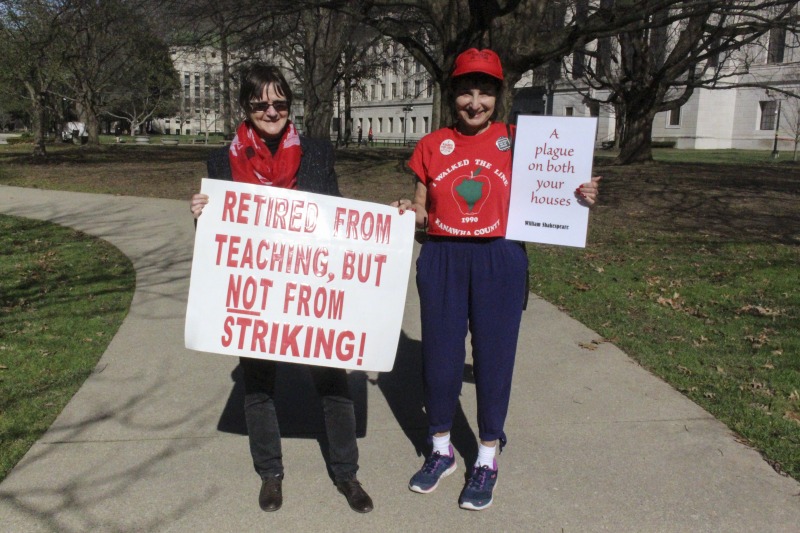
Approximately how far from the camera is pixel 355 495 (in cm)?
348

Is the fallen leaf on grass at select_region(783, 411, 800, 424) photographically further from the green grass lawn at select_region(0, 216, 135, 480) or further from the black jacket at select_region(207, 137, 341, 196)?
the green grass lawn at select_region(0, 216, 135, 480)

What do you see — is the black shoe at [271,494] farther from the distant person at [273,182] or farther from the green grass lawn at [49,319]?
the green grass lawn at [49,319]

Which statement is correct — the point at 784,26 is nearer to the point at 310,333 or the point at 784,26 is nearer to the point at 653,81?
the point at 653,81

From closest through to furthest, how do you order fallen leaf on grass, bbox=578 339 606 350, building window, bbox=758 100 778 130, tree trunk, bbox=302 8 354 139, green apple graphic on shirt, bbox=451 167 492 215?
green apple graphic on shirt, bbox=451 167 492 215 < fallen leaf on grass, bbox=578 339 606 350 < tree trunk, bbox=302 8 354 139 < building window, bbox=758 100 778 130

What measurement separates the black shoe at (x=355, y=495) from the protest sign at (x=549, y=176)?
1.35 m

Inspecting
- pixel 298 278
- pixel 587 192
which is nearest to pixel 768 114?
pixel 587 192

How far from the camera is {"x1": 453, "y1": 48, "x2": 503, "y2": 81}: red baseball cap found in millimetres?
3236

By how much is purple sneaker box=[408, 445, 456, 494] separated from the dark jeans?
0.30 metres

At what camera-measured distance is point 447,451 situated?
3.74 m

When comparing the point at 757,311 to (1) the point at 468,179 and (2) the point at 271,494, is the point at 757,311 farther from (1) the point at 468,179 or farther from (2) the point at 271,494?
(2) the point at 271,494

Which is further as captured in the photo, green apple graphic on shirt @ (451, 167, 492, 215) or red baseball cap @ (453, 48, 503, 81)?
green apple graphic on shirt @ (451, 167, 492, 215)

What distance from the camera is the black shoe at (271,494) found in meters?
3.43

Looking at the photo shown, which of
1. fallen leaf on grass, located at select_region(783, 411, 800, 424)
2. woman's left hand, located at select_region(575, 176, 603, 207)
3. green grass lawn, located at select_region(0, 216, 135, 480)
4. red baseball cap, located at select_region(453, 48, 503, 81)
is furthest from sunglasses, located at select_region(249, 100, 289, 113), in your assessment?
fallen leaf on grass, located at select_region(783, 411, 800, 424)

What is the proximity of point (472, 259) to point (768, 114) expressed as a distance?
56057mm
